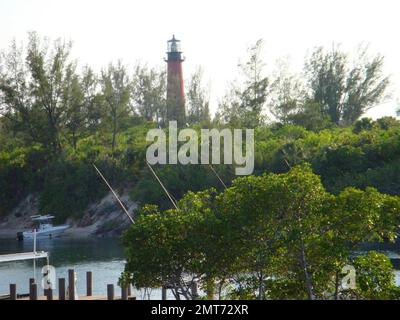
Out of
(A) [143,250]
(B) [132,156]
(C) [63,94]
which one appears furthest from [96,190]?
(A) [143,250]

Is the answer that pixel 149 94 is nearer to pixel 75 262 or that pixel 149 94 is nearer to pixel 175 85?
pixel 175 85

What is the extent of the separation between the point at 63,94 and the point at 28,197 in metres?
7.28

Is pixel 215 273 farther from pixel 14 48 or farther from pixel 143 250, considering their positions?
pixel 14 48

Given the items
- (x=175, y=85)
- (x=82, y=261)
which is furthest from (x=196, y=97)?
(x=82, y=261)

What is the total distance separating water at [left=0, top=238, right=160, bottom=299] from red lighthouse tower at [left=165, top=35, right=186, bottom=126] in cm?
1718

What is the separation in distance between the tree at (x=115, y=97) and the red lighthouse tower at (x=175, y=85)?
413 cm

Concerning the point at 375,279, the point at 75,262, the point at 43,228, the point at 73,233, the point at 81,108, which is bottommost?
the point at 75,262

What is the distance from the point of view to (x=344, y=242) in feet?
64.2

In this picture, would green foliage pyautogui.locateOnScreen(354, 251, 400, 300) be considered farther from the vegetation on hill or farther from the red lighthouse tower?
the red lighthouse tower

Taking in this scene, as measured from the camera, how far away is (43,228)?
55.7m

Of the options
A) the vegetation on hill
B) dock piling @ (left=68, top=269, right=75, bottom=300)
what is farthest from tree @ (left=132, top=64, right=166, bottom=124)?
dock piling @ (left=68, top=269, right=75, bottom=300)

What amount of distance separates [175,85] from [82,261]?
30117 mm

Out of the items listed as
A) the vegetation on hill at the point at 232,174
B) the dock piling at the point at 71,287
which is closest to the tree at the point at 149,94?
the vegetation on hill at the point at 232,174

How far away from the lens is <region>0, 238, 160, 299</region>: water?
3312 cm
